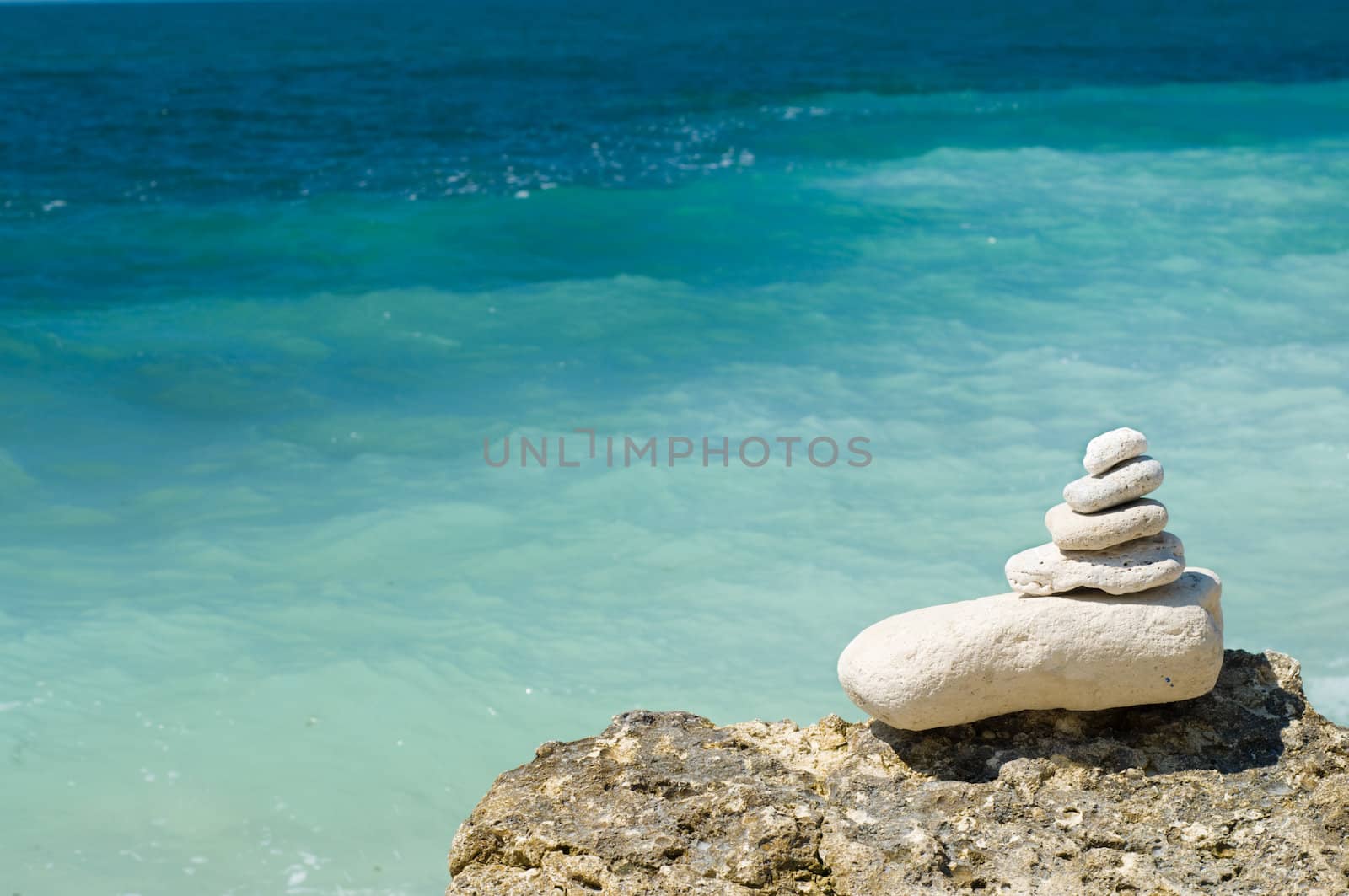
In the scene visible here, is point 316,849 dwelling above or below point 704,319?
below

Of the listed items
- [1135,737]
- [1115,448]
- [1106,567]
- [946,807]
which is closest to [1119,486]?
[1115,448]

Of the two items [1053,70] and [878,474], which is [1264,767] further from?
[1053,70]

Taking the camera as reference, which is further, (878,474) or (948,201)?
(948,201)

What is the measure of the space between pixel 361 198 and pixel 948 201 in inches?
290

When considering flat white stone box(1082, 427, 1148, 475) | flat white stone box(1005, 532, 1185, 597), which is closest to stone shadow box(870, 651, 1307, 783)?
flat white stone box(1005, 532, 1185, 597)

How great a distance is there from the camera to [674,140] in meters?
19.7

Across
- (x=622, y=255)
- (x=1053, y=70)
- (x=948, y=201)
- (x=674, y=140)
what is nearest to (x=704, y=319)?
(x=622, y=255)

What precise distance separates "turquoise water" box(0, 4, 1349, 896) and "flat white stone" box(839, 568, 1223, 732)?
8.83ft

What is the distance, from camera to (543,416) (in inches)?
389

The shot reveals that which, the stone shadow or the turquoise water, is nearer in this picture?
the stone shadow

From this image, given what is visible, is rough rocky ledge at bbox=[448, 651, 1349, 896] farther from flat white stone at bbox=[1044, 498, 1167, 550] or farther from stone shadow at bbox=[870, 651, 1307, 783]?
flat white stone at bbox=[1044, 498, 1167, 550]

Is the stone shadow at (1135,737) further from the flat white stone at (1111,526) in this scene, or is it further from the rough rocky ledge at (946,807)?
the flat white stone at (1111,526)

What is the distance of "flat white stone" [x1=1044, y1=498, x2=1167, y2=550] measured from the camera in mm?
3639

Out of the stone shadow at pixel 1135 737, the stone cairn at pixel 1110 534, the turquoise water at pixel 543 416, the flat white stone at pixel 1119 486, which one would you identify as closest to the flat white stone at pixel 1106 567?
the stone cairn at pixel 1110 534
